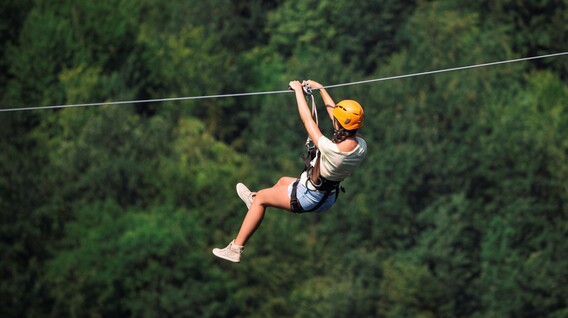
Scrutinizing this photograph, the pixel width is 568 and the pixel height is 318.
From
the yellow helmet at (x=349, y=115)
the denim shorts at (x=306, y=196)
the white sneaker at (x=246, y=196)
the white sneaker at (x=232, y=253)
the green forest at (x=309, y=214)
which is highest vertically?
the yellow helmet at (x=349, y=115)

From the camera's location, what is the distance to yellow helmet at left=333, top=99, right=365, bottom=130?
12.6 m

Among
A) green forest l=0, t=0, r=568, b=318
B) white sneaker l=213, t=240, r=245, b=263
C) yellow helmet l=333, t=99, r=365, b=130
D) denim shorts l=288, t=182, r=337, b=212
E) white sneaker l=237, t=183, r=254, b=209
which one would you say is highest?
yellow helmet l=333, t=99, r=365, b=130

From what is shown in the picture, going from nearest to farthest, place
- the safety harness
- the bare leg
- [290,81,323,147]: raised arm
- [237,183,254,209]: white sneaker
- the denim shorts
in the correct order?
1. [290,81,323,147]: raised arm
2. the safety harness
3. the denim shorts
4. the bare leg
5. [237,183,254,209]: white sneaker

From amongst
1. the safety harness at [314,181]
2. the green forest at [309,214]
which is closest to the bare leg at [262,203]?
the safety harness at [314,181]

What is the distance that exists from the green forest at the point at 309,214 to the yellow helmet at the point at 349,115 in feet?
136

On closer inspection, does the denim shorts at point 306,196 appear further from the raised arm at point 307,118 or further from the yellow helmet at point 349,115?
the yellow helmet at point 349,115

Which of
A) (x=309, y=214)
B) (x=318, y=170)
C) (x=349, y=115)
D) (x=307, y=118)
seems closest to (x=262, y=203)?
(x=318, y=170)

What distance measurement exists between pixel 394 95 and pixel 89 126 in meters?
14.5

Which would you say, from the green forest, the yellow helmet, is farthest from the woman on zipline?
the green forest

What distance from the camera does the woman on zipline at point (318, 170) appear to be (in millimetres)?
12656

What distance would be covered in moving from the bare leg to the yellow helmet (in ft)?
3.44

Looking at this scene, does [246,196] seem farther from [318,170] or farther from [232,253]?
[318,170]

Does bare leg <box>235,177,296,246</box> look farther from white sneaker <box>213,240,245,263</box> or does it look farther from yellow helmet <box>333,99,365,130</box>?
yellow helmet <box>333,99,365,130</box>

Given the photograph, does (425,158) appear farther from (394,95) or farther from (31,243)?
(31,243)
